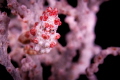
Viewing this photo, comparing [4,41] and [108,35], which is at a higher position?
[108,35]

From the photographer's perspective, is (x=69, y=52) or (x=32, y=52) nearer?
(x=32, y=52)

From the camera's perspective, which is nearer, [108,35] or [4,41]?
[4,41]

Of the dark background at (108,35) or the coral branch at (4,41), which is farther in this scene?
the dark background at (108,35)

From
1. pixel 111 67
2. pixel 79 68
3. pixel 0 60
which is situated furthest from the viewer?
pixel 111 67

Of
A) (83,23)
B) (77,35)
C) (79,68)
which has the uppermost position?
(83,23)

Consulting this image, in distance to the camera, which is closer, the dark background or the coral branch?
the coral branch

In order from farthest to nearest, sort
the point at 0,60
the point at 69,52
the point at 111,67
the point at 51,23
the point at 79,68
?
the point at 111,67 < the point at 79,68 < the point at 69,52 < the point at 0,60 < the point at 51,23

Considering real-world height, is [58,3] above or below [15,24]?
below

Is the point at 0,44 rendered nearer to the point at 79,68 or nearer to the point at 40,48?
the point at 40,48

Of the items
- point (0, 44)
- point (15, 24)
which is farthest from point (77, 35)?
point (15, 24)
